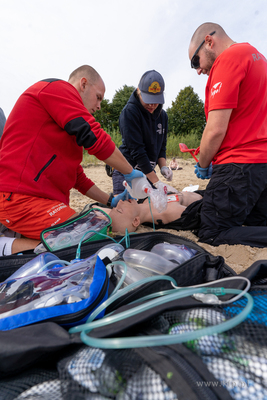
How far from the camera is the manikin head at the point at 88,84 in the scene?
2293 millimetres

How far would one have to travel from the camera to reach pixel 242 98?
184cm

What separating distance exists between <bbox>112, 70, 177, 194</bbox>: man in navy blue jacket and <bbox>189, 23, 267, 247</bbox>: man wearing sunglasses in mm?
849

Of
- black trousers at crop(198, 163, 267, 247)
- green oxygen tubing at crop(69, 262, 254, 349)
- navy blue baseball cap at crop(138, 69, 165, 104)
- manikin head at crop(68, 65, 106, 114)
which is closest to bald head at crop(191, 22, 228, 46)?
navy blue baseball cap at crop(138, 69, 165, 104)

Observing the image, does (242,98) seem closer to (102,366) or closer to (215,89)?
(215,89)

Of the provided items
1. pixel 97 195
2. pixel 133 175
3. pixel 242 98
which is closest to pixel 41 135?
pixel 133 175

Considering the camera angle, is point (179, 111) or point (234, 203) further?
point (179, 111)

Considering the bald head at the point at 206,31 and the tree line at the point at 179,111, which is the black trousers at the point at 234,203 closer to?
the bald head at the point at 206,31

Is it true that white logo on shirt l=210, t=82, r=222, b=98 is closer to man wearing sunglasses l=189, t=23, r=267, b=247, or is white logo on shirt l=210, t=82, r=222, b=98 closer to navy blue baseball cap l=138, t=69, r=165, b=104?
man wearing sunglasses l=189, t=23, r=267, b=247

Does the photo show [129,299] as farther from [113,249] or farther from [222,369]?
[113,249]

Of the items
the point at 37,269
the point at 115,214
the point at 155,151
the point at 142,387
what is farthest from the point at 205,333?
the point at 155,151

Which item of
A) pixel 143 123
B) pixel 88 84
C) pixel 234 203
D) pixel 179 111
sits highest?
pixel 179 111

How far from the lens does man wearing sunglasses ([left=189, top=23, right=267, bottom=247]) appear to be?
1.77 m

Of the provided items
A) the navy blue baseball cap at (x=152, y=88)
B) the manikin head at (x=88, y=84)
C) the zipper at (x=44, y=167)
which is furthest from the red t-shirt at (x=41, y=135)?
the navy blue baseball cap at (x=152, y=88)

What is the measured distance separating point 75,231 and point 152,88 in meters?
2.09
